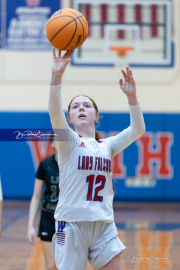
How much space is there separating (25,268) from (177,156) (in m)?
5.66

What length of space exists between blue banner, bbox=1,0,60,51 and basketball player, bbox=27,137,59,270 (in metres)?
6.01

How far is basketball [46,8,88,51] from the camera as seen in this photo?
2951 mm

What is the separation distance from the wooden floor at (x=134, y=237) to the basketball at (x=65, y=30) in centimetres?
293

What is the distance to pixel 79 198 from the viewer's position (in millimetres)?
2631

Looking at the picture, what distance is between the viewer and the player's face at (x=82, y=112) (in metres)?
2.78

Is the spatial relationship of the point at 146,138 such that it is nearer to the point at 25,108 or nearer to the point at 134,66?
the point at 134,66

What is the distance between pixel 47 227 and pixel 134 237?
2.99 m

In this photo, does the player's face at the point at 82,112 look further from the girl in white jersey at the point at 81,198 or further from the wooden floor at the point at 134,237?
the wooden floor at the point at 134,237

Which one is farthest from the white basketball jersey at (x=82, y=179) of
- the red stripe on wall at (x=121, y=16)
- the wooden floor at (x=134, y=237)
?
the red stripe on wall at (x=121, y=16)

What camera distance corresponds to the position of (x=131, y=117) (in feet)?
9.42

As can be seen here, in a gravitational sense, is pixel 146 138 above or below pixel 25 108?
below

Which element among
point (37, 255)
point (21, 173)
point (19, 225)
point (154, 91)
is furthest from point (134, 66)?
point (37, 255)

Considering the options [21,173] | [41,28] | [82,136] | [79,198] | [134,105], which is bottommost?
[21,173]

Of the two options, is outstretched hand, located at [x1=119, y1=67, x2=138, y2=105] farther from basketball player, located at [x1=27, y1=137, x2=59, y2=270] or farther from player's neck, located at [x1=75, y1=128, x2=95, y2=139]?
basketball player, located at [x1=27, y1=137, x2=59, y2=270]
